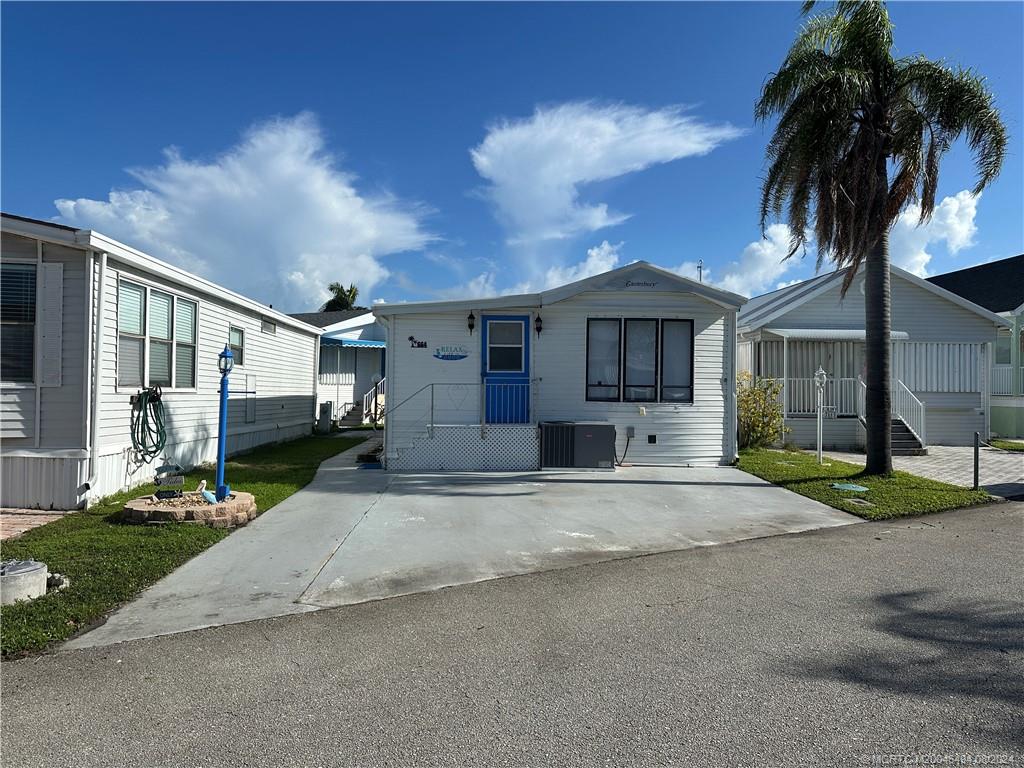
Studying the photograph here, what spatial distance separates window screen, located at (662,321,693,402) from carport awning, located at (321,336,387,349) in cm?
1159

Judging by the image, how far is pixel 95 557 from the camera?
541cm

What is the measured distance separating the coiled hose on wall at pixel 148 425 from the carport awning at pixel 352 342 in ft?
39.3

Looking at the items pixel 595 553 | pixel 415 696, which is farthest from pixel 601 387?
pixel 415 696

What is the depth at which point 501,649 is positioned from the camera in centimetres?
376

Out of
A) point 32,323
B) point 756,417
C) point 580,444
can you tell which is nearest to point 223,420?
point 32,323

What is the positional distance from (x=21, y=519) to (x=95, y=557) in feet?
8.01

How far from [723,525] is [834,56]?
7.94 meters

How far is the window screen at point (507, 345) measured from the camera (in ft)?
38.2

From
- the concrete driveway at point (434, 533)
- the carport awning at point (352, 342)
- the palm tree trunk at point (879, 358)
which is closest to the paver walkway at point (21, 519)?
the concrete driveway at point (434, 533)

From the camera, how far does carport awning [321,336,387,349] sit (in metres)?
21.3

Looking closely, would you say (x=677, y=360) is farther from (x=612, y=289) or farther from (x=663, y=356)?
(x=612, y=289)

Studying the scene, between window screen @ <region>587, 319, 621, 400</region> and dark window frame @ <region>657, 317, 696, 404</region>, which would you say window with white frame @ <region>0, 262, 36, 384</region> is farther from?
dark window frame @ <region>657, 317, 696, 404</region>

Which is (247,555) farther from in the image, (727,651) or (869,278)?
(869,278)

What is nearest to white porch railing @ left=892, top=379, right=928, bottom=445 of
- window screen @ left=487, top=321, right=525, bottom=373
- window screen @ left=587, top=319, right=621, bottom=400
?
window screen @ left=587, top=319, right=621, bottom=400
